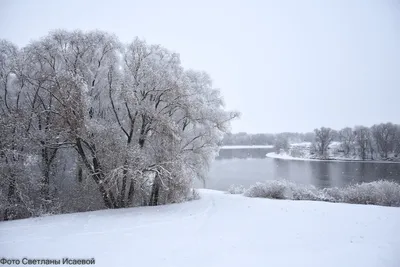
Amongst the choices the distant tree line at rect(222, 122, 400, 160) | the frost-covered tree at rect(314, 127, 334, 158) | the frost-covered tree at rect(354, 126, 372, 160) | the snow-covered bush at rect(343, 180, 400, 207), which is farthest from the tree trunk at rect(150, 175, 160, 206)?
the frost-covered tree at rect(314, 127, 334, 158)

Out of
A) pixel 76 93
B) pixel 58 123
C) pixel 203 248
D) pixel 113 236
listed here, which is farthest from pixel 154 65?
pixel 203 248

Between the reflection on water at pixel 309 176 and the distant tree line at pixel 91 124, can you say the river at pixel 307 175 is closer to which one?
the reflection on water at pixel 309 176

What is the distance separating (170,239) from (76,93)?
9483 millimetres

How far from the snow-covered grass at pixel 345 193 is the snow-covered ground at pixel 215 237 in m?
7.90

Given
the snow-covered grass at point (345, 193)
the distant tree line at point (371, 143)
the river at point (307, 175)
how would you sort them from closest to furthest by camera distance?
the snow-covered grass at point (345, 193), the river at point (307, 175), the distant tree line at point (371, 143)

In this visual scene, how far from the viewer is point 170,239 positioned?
835 cm

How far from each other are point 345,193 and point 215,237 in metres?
17.5

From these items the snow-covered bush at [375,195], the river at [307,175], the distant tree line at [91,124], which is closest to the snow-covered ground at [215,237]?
the distant tree line at [91,124]

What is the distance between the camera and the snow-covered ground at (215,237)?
689 centimetres

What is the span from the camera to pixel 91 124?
508 inches

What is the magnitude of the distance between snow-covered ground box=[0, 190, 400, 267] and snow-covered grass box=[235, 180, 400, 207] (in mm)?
7901

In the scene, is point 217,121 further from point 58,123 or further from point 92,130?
point 58,123

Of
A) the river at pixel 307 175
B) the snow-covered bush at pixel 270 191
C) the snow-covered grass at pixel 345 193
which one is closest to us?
the snow-covered grass at pixel 345 193

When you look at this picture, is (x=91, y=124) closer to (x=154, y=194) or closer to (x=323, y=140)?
→ (x=154, y=194)
